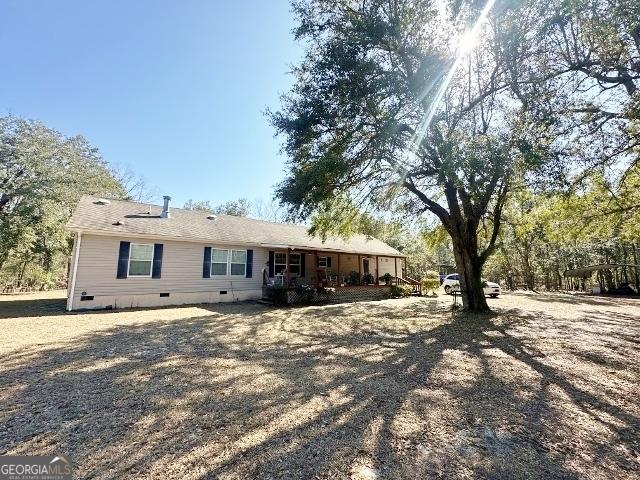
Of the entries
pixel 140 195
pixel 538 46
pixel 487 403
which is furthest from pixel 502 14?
pixel 140 195

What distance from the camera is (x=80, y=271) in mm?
11352

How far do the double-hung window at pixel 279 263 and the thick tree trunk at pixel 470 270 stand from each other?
30.6ft

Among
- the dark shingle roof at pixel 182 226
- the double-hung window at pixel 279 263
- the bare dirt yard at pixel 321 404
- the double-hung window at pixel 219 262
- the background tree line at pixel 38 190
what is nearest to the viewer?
the bare dirt yard at pixel 321 404

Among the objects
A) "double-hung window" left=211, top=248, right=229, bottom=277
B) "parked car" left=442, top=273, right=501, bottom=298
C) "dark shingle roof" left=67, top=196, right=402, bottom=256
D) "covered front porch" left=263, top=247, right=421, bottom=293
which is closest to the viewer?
"dark shingle roof" left=67, top=196, right=402, bottom=256

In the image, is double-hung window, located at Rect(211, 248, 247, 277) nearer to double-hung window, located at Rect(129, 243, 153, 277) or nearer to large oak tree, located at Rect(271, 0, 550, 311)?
double-hung window, located at Rect(129, 243, 153, 277)

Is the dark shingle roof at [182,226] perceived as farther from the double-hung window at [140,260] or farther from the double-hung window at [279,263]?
the double-hung window at [279,263]

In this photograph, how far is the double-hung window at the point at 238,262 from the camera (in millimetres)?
15492

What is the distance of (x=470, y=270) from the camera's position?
1214 cm

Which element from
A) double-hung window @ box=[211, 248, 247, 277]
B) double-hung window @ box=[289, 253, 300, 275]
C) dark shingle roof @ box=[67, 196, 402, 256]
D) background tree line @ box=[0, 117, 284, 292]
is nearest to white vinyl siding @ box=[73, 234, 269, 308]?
double-hung window @ box=[211, 248, 247, 277]

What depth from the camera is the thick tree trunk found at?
12.1m

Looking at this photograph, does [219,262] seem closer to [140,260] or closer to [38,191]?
[140,260]

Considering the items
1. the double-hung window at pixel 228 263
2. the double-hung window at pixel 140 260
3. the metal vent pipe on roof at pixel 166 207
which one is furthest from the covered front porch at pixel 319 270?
the metal vent pipe on roof at pixel 166 207

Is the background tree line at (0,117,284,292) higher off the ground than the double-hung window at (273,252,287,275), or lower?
higher

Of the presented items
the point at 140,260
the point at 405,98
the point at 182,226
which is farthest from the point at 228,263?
the point at 405,98
